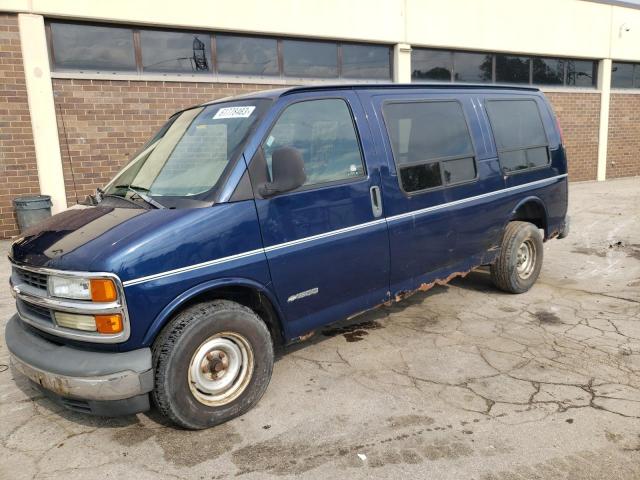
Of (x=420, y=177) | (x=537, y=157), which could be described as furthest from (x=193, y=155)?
(x=537, y=157)

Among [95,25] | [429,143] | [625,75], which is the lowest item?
[429,143]

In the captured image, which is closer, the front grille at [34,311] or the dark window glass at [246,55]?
the front grille at [34,311]

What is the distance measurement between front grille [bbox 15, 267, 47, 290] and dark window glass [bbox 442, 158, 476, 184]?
3.28 meters

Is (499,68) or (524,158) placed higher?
(499,68)

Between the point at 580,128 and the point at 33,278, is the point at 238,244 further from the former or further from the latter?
the point at 580,128

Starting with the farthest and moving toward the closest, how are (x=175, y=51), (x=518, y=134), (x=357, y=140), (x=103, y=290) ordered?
(x=175, y=51)
(x=518, y=134)
(x=357, y=140)
(x=103, y=290)

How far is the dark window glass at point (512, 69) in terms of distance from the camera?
15.1 meters

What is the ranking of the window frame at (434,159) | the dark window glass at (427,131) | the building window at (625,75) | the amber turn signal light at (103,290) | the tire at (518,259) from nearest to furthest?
the amber turn signal light at (103,290) < the window frame at (434,159) < the dark window glass at (427,131) < the tire at (518,259) < the building window at (625,75)

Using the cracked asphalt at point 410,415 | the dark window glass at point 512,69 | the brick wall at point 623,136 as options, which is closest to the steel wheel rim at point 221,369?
the cracked asphalt at point 410,415

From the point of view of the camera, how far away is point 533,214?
592cm

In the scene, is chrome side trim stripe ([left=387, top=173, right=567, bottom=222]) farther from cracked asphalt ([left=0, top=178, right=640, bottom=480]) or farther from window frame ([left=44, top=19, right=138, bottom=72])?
window frame ([left=44, top=19, right=138, bottom=72])

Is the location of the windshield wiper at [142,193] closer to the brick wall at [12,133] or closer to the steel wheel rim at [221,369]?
the steel wheel rim at [221,369]

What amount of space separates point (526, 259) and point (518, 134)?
4.67 ft

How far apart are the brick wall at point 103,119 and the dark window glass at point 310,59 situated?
2.37 meters
